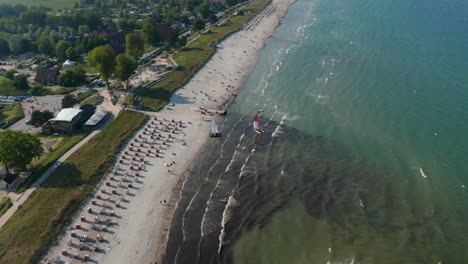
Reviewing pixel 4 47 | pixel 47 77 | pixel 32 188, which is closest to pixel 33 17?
pixel 4 47

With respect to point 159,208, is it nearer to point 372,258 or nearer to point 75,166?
point 75,166

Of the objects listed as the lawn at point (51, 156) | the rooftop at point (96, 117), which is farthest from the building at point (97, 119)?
the lawn at point (51, 156)

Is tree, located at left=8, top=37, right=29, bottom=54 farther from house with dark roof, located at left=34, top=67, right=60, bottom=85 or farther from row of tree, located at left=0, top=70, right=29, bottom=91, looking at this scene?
house with dark roof, located at left=34, top=67, right=60, bottom=85

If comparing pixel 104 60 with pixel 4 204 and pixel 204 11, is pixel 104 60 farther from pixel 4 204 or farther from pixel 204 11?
pixel 204 11

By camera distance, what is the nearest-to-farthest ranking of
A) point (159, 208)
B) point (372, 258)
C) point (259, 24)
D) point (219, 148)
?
1. point (372, 258)
2. point (159, 208)
3. point (219, 148)
4. point (259, 24)

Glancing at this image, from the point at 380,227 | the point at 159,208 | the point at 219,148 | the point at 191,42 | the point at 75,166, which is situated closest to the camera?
the point at 380,227

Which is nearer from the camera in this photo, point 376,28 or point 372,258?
point 372,258

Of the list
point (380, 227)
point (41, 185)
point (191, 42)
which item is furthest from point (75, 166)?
point (191, 42)
